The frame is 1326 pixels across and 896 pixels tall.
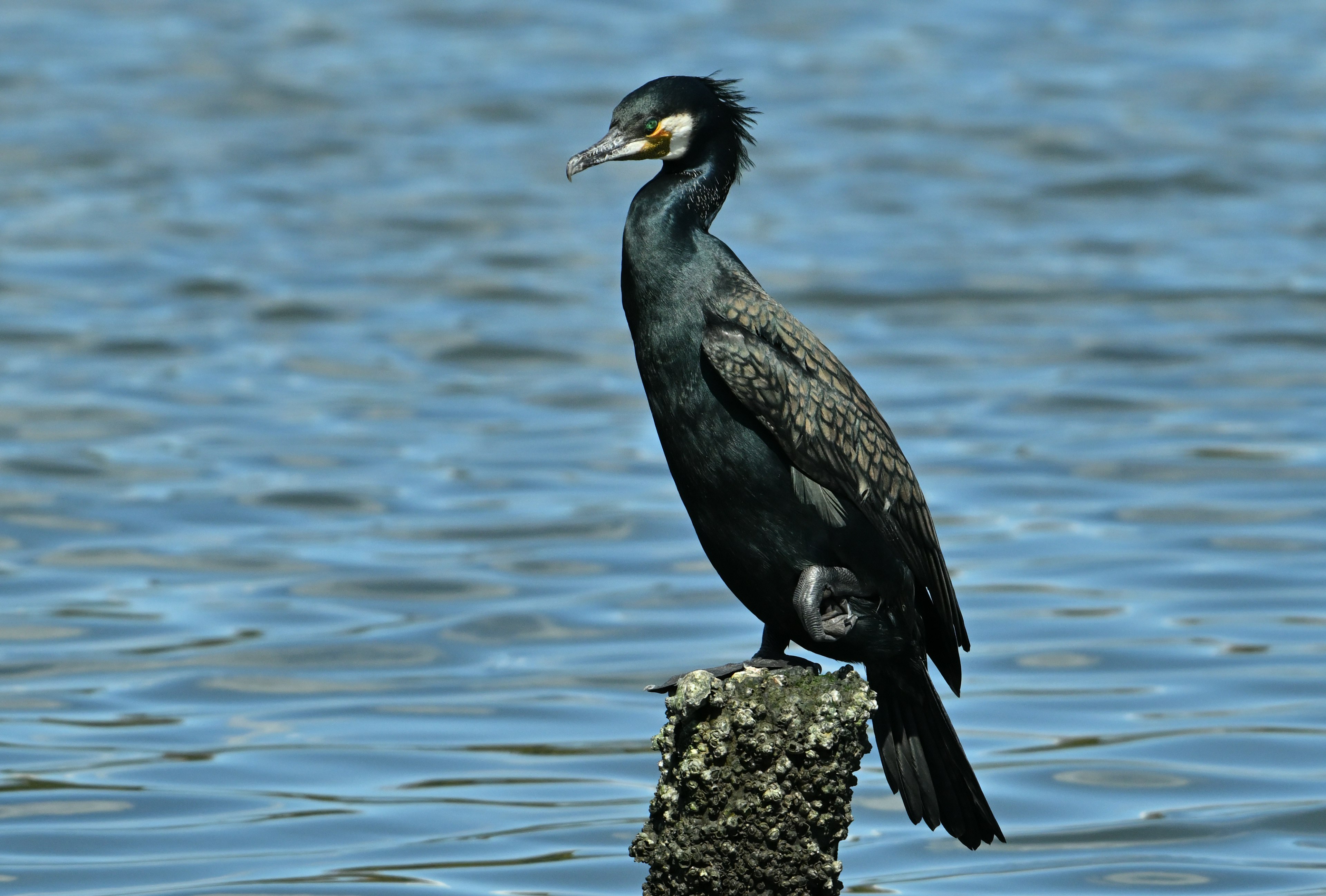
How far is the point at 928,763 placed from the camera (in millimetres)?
6410

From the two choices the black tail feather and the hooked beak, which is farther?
the hooked beak

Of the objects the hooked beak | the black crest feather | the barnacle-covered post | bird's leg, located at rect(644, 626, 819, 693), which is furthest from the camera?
the black crest feather

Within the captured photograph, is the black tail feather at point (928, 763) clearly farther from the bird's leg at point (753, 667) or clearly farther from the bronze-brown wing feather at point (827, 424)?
the bird's leg at point (753, 667)

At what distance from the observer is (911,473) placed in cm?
673

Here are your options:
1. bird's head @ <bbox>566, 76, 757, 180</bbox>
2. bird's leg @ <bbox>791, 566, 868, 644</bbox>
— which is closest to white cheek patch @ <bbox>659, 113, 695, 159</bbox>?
bird's head @ <bbox>566, 76, 757, 180</bbox>

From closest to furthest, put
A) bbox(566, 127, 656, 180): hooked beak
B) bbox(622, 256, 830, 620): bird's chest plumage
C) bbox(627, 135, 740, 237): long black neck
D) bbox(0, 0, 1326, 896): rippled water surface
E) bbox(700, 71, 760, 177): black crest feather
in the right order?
bbox(622, 256, 830, 620): bird's chest plumage
bbox(627, 135, 740, 237): long black neck
bbox(566, 127, 656, 180): hooked beak
bbox(700, 71, 760, 177): black crest feather
bbox(0, 0, 1326, 896): rippled water surface

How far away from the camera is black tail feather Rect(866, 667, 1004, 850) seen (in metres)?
6.36

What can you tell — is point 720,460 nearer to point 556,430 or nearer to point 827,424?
point 827,424

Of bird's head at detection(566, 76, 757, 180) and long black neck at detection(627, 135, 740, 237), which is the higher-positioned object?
bird's head at detection(566, 76, 757, 180)

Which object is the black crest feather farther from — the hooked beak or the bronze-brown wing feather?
the bronze-brown wing feather

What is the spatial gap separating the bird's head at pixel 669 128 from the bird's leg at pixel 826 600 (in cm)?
135

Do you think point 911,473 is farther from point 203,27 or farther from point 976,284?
point 203,27

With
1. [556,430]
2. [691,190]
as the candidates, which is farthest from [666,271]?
[556,430]

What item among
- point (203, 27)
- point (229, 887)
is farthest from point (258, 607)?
point (203, 27)
